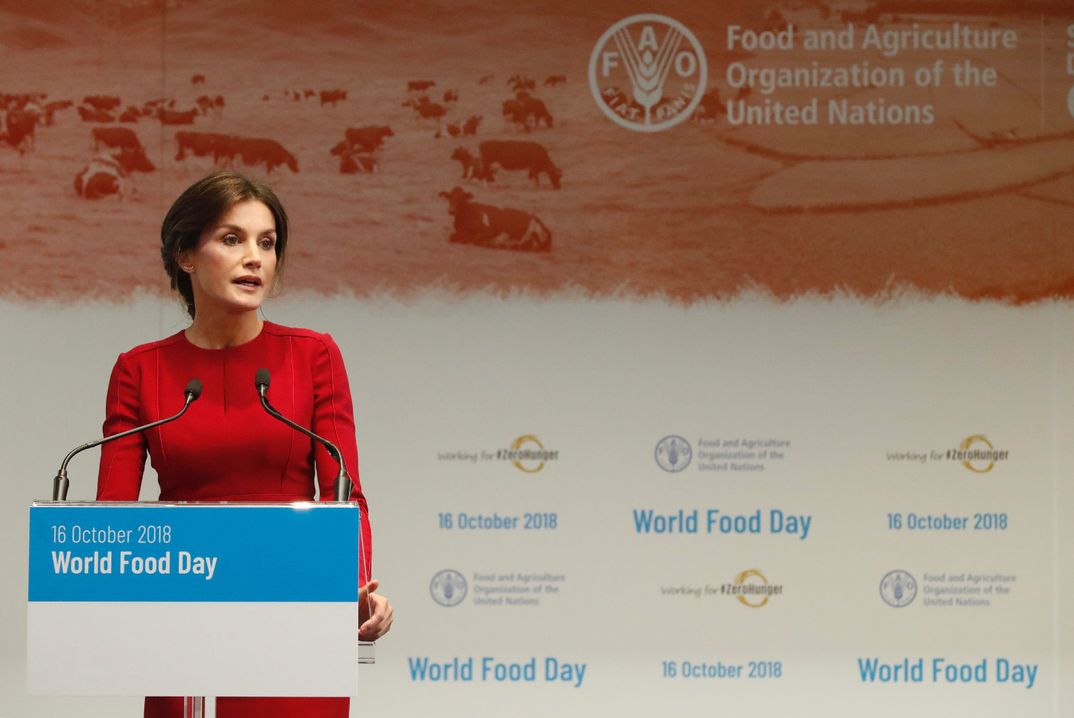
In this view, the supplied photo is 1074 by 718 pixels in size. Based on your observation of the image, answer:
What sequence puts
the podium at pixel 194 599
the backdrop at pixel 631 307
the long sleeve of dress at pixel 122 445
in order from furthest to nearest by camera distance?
the backdrop at pixel 631 307, the long sleeve of dress at pixel 122 445, the podium at pixel 194 599

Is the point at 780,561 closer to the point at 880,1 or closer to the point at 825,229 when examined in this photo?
the point at 825,229

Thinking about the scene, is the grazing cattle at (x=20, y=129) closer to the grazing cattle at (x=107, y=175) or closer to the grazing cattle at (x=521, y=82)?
the grazing cattle at (x=107, y=175)

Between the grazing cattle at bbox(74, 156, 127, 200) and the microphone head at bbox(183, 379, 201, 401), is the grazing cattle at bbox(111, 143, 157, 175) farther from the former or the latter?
the microphone head at bbox(183, 379, 201, 401)

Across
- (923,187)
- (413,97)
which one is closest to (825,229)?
(923,187)

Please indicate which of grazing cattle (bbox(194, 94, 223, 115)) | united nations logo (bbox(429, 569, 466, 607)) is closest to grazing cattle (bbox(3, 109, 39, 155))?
grazing cattle (bbox(194, 94, 223, 115))

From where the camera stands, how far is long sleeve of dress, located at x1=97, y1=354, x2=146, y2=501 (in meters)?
2.18

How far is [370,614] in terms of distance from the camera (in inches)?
74.8

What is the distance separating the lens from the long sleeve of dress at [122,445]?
2178 millimetres

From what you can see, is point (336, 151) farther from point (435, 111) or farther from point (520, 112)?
point (520, 112)

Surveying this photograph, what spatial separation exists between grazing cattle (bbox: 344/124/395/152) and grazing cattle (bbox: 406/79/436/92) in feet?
0.56

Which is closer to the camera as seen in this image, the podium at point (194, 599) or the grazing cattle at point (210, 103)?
the podium at point (194, 599)

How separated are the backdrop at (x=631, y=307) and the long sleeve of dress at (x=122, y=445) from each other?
1.94 metres

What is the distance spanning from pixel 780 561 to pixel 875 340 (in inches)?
31.5

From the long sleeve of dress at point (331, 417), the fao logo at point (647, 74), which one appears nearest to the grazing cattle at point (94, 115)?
the fao logo at point (647, 74)
